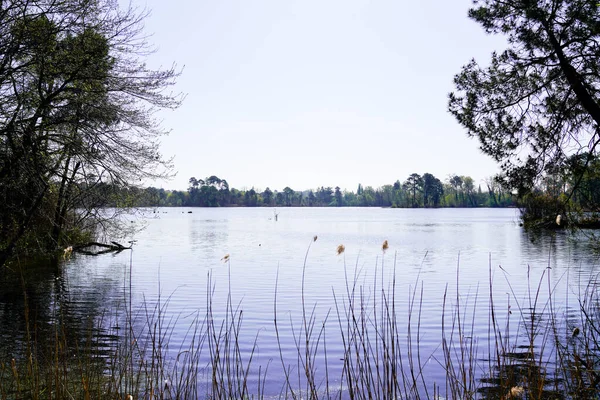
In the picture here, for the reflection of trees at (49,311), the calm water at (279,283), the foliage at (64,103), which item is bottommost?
Answer: the calm water at (279,283)

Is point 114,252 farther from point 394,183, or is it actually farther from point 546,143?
point 394,183

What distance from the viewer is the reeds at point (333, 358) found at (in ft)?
15.7

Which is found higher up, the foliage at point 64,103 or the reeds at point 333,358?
the foliage at point 64,103

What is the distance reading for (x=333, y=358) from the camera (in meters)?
9.33

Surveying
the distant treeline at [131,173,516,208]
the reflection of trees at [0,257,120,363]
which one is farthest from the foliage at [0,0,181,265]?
the distant treeline at [131,173,516,208]

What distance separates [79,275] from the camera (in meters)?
20.2

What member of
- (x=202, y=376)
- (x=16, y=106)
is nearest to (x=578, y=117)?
(x=202, y=376)

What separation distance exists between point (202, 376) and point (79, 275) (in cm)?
1386

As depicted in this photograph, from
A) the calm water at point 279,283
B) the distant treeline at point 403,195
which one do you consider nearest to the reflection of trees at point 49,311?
the calm water at point 279,283

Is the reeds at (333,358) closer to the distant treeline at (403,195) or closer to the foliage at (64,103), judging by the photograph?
the foliage at (64,103)

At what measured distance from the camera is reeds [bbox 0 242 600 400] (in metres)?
4.77

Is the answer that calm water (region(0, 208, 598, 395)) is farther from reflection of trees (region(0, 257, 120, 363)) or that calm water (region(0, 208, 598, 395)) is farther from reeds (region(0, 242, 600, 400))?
reeds (region(0, 242, 600, 400))

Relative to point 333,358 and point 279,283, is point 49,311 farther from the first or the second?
point 279,283

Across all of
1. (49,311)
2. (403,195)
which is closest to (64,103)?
(49,311)
